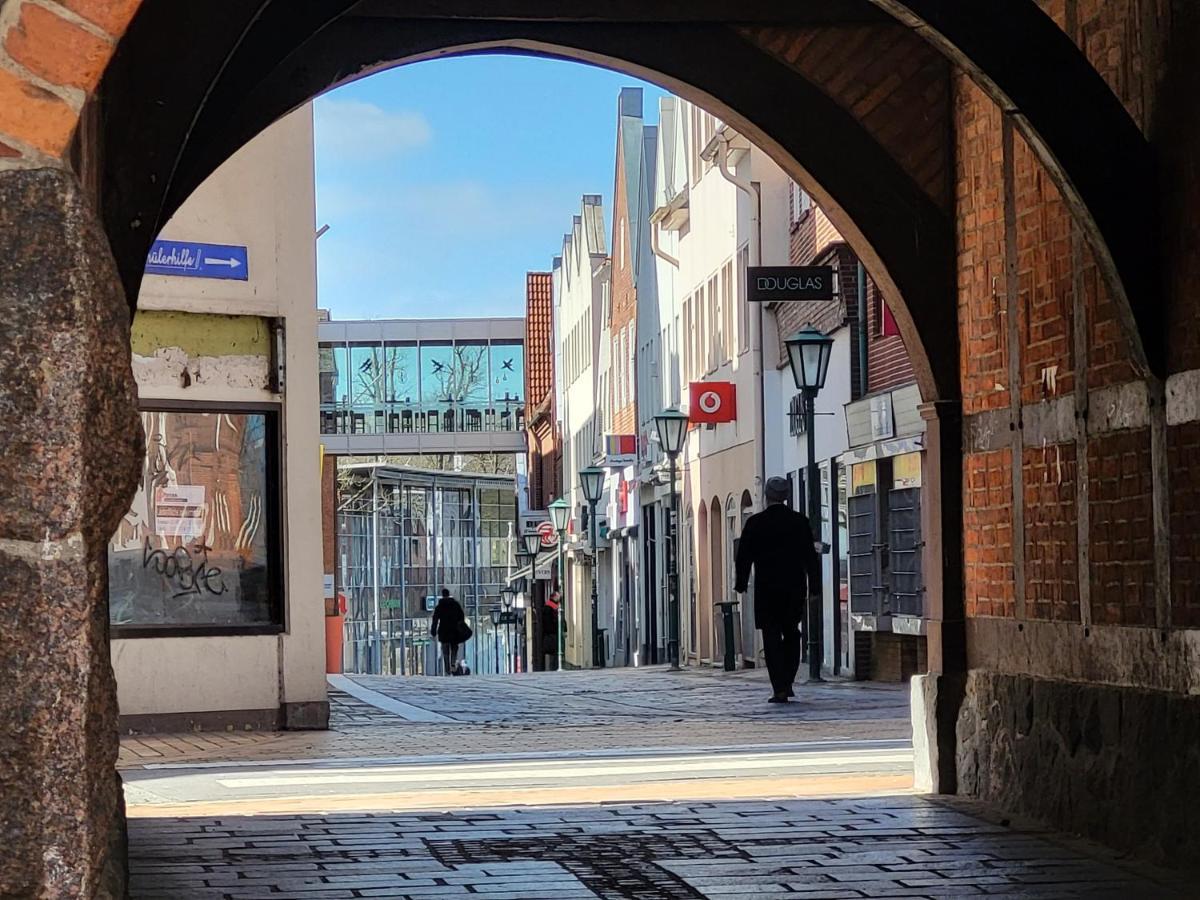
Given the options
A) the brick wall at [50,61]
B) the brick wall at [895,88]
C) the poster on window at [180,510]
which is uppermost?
the brick wall at [895,88]

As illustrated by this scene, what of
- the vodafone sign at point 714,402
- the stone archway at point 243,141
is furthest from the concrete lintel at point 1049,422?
the vodafone sign at point 714,402

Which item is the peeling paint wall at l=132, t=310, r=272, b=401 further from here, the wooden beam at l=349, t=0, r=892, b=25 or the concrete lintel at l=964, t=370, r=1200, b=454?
the concrete lintel at l=964, t=370, r=1200, b=454

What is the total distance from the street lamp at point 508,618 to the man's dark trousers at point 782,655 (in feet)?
191

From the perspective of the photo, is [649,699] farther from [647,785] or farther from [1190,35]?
[1190,35]

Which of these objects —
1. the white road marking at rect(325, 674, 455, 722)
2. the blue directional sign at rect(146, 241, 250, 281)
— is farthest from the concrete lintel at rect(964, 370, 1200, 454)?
the white road marking at rect(325, 674, 455, 722)

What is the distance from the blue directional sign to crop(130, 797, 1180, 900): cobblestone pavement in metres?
7.11

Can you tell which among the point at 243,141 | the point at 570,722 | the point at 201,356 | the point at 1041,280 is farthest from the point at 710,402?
the point at 1041,280

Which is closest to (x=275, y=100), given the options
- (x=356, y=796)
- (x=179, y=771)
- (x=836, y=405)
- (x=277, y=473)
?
(x=356, y=796)

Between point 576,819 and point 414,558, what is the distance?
8693 cm

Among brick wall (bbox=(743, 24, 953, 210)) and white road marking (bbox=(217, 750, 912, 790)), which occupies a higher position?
brick wall (bbox=(743, 24, 953, 210))

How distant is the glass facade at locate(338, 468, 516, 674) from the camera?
9025 cm

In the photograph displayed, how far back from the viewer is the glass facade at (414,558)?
90.2m

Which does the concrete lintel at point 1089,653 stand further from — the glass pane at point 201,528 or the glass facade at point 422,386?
the glass facade at point 422,386

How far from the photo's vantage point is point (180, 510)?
662 inches
